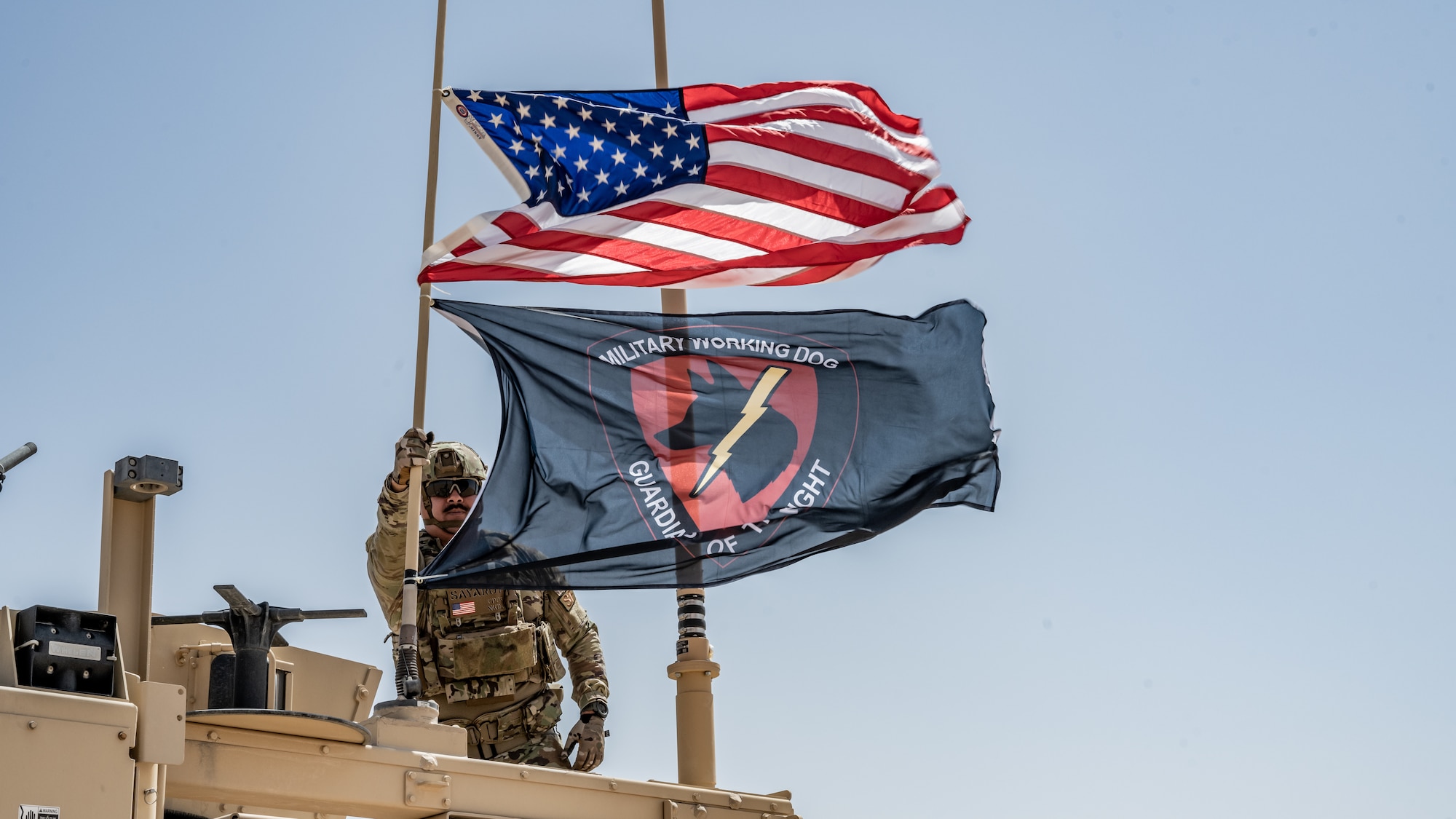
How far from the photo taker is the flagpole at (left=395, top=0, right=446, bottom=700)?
743 centimetres

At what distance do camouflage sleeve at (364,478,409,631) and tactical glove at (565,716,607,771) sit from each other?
3.51 feet

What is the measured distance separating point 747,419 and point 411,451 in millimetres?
2109

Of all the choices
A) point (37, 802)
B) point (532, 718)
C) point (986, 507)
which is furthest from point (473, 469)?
point (37, 802)

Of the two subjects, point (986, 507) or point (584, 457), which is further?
point (986, 507)

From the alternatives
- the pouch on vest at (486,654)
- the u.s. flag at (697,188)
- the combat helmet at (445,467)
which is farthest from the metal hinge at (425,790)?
the u.s. flag at (697,188)

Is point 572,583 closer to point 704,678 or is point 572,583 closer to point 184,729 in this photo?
point 704,678

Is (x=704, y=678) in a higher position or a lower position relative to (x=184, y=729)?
higher

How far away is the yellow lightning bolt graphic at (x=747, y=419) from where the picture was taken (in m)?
9.17

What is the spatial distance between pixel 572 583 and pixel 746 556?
0.98 m

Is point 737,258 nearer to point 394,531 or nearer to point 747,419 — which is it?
point 747,419

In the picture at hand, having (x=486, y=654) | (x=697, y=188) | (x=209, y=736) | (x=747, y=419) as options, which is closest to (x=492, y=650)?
(x=486, y=654)

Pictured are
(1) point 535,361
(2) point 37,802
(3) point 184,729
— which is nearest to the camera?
(2) point 37,802

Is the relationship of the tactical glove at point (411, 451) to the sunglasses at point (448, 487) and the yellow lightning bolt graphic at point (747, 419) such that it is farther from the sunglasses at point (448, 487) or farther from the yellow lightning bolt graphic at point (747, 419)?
the yellow lightning bolt graphic at point (747, 419)

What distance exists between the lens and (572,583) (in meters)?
8.51
